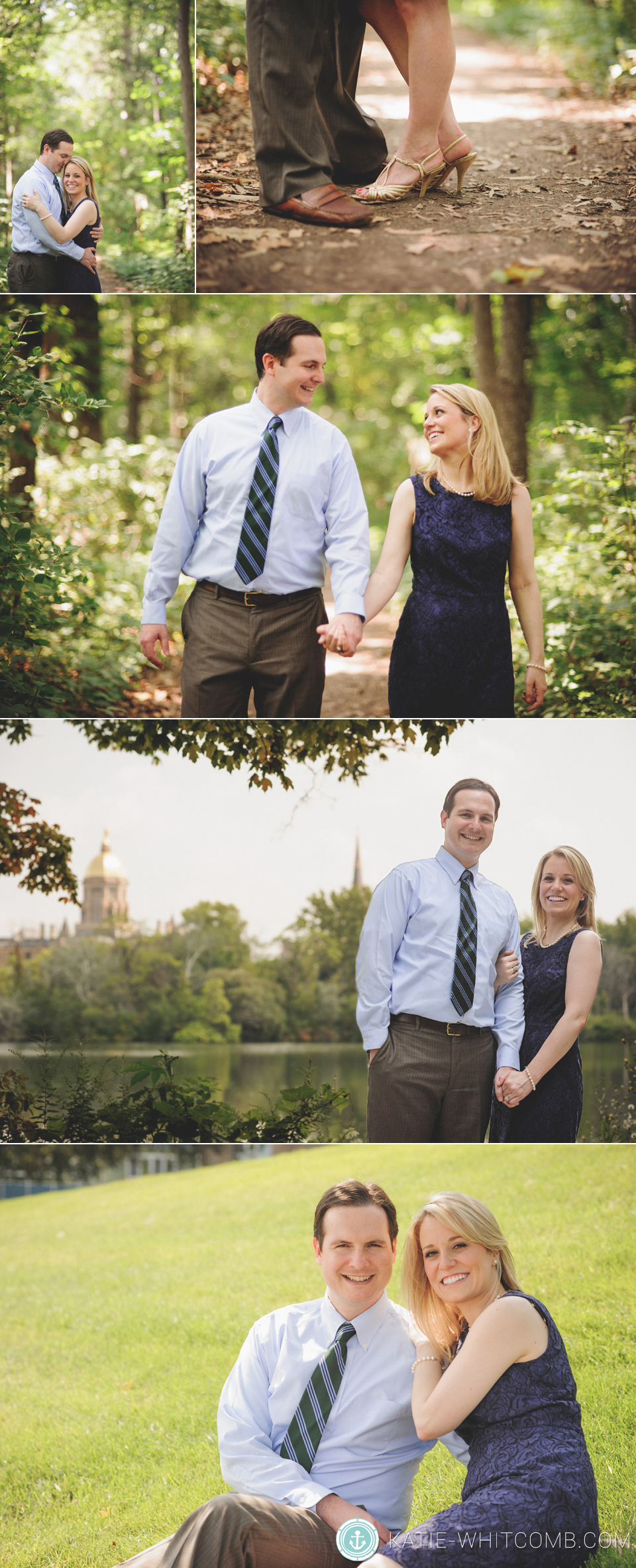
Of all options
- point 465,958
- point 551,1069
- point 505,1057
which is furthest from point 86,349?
point 551,1069

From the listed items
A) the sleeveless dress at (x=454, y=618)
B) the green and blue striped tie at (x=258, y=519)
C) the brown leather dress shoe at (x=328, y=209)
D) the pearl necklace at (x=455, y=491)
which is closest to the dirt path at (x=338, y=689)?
the sleeveless dress at (x=454, y=618)

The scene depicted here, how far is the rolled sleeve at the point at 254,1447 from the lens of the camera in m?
3.38

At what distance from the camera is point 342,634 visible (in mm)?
3957

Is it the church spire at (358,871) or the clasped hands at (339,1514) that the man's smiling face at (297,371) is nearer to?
the church spire at (358,871)

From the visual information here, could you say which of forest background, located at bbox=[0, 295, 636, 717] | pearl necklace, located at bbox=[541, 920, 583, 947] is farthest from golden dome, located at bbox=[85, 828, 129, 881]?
pearl necklace, located at bbox=[541, 920, 583, 947]

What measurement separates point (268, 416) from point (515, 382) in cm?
244

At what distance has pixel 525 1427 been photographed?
3.25 metres

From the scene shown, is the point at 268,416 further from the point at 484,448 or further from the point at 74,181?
the point at 74,181

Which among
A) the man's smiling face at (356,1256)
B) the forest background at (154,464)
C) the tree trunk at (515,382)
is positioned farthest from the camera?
the tree trunk at (515,382)

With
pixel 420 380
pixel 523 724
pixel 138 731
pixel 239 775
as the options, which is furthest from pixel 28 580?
pixel 420 380

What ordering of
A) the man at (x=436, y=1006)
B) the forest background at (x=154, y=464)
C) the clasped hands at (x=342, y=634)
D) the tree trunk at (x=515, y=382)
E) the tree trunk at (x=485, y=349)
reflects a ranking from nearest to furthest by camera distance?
the clasped hands at (x=342, y=634) → the man at (x=436, y=1006) → the forest background at (x=154, y=464) → the tree trunk at (x=515, y=382) → the tree trunk at (x=485, y=349)

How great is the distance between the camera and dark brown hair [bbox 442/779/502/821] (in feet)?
14.8

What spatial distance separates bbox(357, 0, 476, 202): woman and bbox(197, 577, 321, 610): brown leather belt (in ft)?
5.51

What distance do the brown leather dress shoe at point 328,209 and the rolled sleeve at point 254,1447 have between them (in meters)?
4.15
